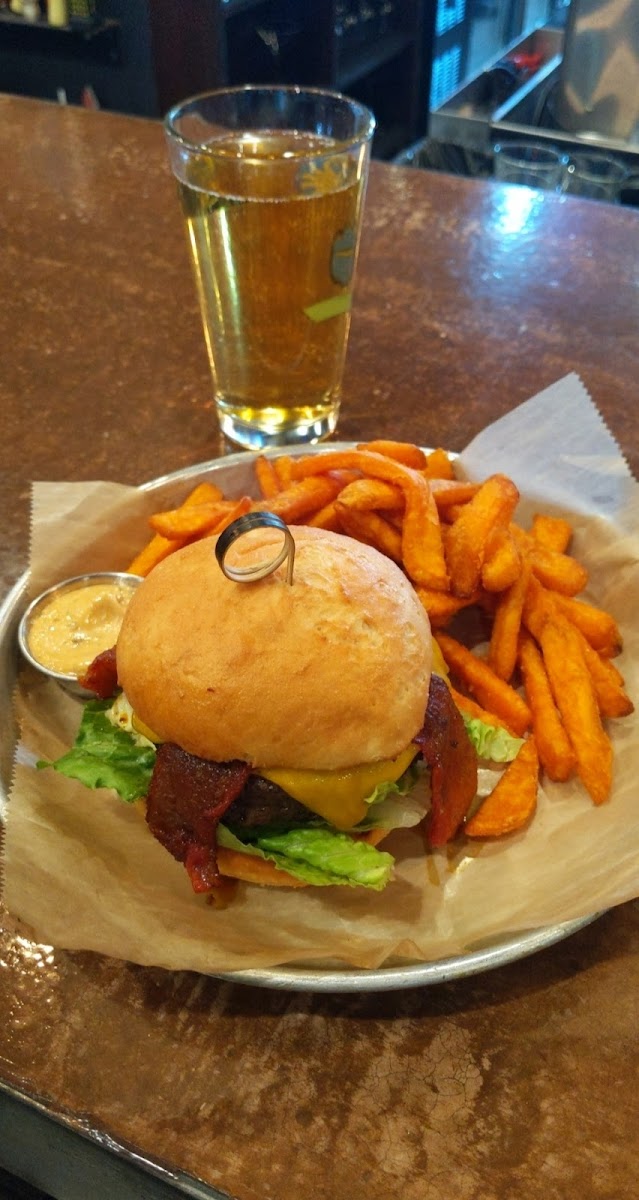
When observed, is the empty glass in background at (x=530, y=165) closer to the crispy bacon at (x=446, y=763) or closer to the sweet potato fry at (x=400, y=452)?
the sweet potato fry at (x=400, y=452)

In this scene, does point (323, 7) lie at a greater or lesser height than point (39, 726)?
greater

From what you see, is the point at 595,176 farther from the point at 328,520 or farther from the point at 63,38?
the point at 328,520

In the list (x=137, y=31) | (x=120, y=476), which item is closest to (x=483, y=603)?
(x=120, y=476)

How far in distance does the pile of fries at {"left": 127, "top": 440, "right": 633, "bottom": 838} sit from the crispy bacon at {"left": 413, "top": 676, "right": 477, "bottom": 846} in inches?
2.2

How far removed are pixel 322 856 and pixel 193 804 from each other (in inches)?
7.9

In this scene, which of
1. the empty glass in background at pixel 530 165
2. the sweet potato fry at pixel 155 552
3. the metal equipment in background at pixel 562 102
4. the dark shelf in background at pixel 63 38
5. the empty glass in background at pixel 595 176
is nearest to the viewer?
the sweet potato fry at pixel 155 552

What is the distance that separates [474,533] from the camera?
5.40 feet

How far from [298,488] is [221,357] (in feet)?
1.93

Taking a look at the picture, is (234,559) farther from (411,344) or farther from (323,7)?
(323,7)

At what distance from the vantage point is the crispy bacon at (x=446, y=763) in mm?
1405

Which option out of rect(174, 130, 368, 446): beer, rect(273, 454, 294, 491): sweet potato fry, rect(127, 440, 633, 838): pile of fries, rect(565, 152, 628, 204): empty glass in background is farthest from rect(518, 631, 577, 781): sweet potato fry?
rect(565, 152, 628, 204): empty glass in background

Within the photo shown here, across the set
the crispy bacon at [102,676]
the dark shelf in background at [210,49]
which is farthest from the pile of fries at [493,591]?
the dark shelf in background at [210,49]

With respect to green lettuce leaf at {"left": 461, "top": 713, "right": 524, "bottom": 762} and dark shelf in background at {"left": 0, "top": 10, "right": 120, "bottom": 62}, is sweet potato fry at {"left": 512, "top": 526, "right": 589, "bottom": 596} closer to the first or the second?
green lettuce leaf at {"left": 461, "top": 713, "right": 524, "bottom": 762}

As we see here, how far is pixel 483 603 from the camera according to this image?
1.80m
